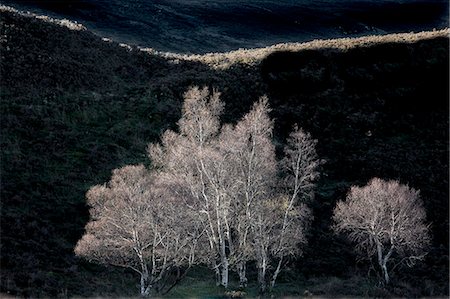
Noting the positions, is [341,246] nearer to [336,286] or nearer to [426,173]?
[336,286]

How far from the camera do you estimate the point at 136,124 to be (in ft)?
184

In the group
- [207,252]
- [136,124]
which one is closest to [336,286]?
[207,252]

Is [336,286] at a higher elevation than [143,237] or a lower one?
lower

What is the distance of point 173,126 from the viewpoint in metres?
56.1

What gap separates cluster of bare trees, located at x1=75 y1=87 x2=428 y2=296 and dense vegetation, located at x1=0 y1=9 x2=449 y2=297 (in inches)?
126

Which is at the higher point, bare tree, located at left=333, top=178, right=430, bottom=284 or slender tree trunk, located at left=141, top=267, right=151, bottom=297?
bare tree, located at left=333, top=178, right=430, bottom=284

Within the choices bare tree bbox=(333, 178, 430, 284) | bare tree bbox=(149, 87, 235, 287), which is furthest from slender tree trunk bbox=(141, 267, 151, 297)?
bare tree bbox=(333, 178, 430, 284)

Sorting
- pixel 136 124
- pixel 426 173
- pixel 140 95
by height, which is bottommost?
pixel 426 173

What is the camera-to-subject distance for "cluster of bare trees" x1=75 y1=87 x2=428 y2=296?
30.3 meters

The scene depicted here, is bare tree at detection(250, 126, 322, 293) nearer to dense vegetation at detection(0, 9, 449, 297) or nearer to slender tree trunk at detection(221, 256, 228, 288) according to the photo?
slender tree trunk at detection(221, 256, 228, 288)

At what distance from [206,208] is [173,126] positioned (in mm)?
24001

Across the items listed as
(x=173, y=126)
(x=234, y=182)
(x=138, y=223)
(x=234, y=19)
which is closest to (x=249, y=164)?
(x=234, y=182)

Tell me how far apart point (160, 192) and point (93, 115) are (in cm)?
2829

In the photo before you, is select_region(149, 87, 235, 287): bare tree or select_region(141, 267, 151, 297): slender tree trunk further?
select_region(149, 87, 235, 287): bare tree
